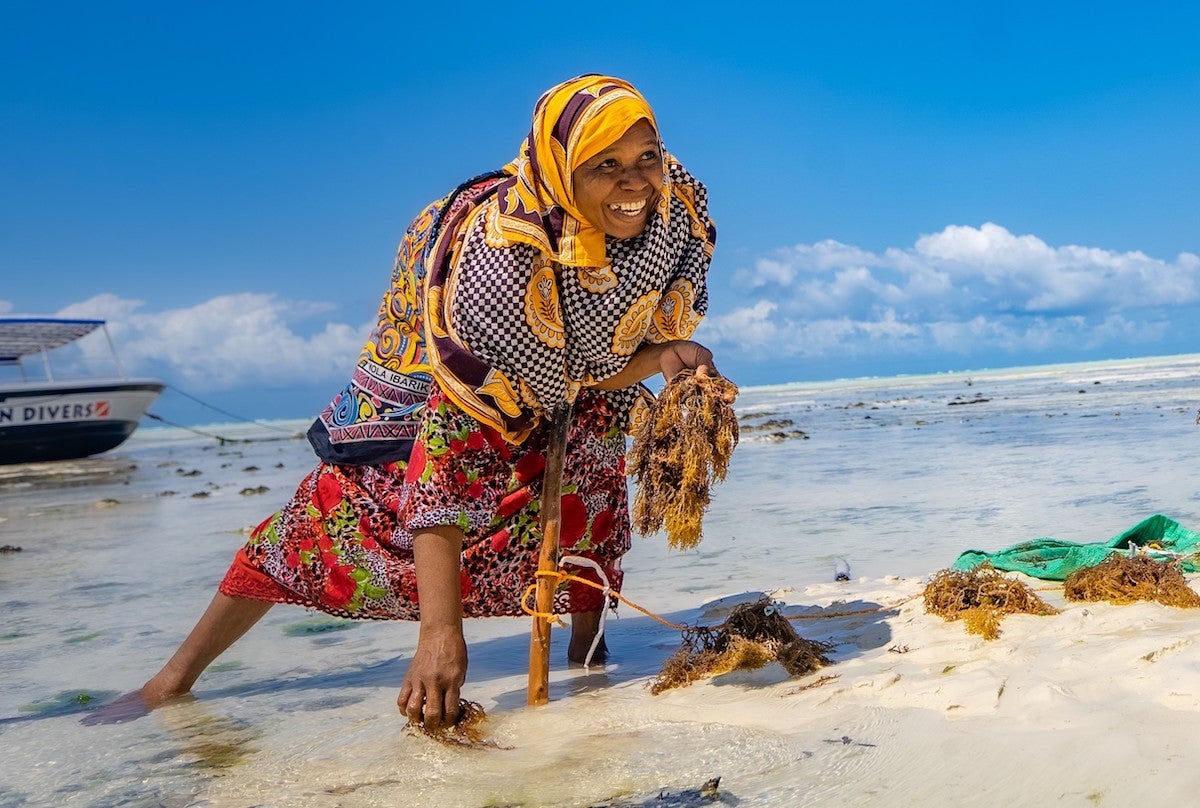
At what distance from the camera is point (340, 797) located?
6.94 ft

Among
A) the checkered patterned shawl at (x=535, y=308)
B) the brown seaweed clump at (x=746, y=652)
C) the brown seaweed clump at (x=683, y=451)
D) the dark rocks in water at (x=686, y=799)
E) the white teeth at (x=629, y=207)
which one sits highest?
the white teeth at (x=629, y=207)

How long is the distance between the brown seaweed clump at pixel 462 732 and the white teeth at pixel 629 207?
126 centimetres

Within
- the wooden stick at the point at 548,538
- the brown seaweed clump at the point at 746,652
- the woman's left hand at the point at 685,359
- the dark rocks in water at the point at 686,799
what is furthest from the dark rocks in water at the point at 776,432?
the dark rocks in water at the point at 686,799

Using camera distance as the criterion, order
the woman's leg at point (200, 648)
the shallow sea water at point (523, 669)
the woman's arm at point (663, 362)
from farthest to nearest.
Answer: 1. the woman's leg at point (200, 648)
2. the woman's arm at point (663, 362)
3. the shallow sea water at point (523, 669)

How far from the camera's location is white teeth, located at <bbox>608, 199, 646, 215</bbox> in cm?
232

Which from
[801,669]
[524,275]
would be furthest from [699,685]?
[524,275]

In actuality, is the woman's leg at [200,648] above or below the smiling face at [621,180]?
below

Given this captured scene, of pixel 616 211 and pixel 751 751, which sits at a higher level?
pixel 616 211

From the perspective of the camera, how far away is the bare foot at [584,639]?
124 inches

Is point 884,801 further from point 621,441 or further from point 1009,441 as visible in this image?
point 1009,441

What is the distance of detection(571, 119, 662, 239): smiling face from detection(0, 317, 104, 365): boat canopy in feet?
59.7

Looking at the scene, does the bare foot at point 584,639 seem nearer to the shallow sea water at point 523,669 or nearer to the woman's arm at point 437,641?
the shallow sea water at point 523,669

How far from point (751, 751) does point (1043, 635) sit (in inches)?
41.0

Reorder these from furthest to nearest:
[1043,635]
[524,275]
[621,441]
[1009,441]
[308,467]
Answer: [308,467] → [1009,441] → [621,441] → [1043,635] → [524,275]
